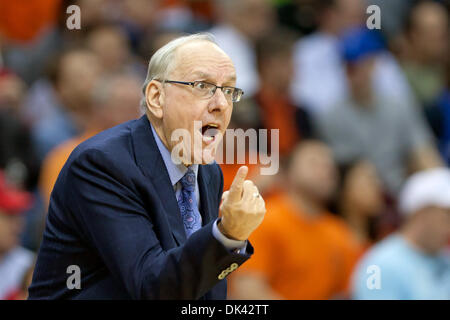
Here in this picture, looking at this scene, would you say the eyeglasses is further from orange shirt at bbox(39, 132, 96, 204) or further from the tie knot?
orange shirt at bbox(39, 132, 96, 204)

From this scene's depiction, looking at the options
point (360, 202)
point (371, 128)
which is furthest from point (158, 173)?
point (371, 128)

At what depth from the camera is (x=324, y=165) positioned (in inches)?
195

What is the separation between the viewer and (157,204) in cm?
203

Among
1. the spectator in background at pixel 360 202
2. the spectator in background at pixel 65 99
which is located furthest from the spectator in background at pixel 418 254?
the spectator in background at pixel 65 99

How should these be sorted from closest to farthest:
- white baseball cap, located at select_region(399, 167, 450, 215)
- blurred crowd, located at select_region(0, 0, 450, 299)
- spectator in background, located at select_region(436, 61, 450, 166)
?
blurred crowd, located at select_region(0, 0, 450, 299) → white baseball cap, located at select_region(399, 167, 450, 215) → spectator in background, located at select_region(436, 61, 450, 166)

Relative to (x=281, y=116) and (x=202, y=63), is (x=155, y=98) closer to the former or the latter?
(x=202, y=63)

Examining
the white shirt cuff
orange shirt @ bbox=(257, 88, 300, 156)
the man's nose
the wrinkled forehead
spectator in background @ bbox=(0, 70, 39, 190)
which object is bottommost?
the white shirt cuff

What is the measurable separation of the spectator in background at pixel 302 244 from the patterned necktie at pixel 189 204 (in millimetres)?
2062

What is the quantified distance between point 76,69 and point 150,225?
3.32 metres

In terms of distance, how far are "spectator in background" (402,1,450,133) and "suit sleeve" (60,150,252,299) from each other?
16.2 feet

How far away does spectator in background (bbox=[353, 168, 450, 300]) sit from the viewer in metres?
4.29

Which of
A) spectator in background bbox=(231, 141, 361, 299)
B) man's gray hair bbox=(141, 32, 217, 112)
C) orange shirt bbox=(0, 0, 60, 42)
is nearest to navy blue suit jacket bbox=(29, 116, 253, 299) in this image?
man's gray hair bbox=(141, 32, 217, 112)

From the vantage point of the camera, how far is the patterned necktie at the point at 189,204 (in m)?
2.16

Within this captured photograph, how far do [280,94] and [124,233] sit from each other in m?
3.83
